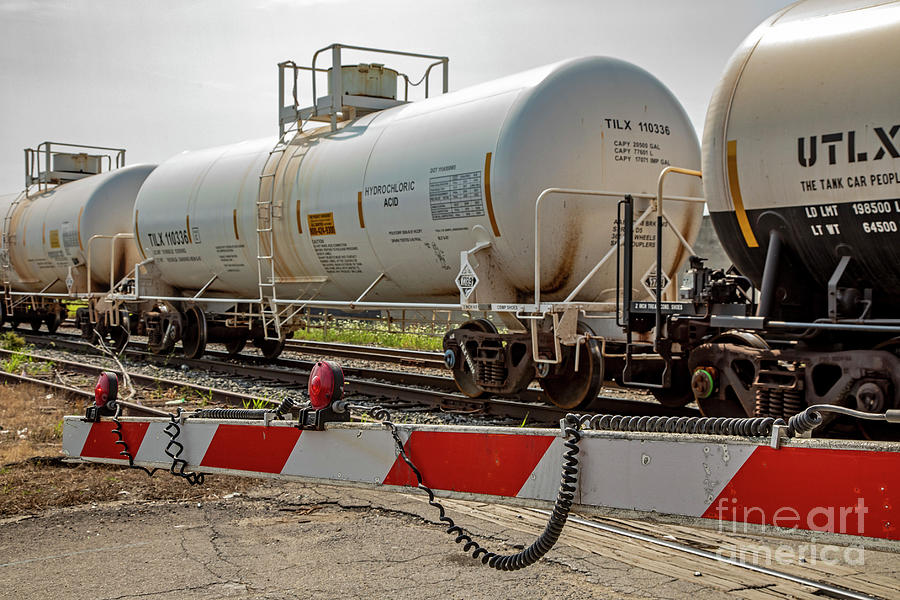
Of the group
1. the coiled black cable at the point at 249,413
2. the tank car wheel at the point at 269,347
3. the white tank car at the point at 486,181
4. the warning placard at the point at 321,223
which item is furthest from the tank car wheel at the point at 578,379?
the tank car wheel at the point at 269,347

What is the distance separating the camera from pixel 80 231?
17719 mm

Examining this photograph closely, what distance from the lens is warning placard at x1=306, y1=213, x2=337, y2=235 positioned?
10875mm

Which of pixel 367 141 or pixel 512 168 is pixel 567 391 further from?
pixel 367 141

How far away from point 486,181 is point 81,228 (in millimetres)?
11990

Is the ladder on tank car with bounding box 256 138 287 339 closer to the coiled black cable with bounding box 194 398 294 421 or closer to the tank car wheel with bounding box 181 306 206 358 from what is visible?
the tank car wheel with bounding box 181 306 206 358

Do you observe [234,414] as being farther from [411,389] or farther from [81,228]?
[81,228]

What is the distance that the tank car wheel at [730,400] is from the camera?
662 centimetres

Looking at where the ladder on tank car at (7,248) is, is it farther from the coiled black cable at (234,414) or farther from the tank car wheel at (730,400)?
the coiled black cable at (234,414)

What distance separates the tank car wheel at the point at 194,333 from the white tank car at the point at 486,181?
416cm

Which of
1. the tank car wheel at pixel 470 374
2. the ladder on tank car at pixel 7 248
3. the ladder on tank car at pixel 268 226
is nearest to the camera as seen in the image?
the tank car wheel at pixel 470 374

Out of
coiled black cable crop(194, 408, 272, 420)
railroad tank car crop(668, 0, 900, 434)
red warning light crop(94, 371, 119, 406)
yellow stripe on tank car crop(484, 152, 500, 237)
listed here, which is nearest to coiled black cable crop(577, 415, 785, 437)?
coiled black cable crop(194, 408, 272, 420)

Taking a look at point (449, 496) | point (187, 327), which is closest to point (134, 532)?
point (449, 496)

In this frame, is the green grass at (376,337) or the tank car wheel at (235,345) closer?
the tank car wheel at (235,345)

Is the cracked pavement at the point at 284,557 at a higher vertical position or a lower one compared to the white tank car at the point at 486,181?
lower
